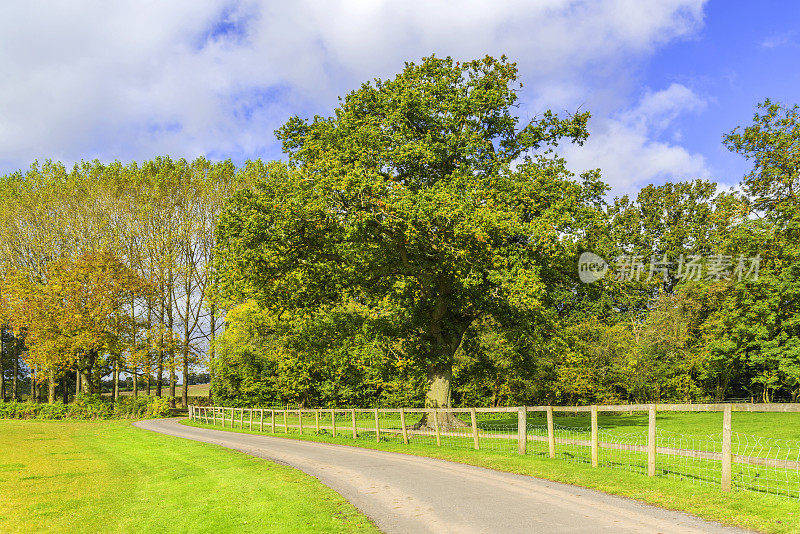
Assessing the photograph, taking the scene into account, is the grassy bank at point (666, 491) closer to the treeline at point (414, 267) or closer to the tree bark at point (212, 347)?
the treeline at point (414, 267)

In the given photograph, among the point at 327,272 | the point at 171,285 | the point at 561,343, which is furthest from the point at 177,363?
the point at 561,343

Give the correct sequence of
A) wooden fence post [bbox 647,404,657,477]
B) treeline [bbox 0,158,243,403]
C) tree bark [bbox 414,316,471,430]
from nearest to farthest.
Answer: wooden fence post [bbox 647,404,657,477]
tree bark [bbox 414,316,471,430]
treeline [bbox 0,158,243,403]

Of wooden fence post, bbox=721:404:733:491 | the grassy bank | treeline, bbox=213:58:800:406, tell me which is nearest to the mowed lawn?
the grassy bank

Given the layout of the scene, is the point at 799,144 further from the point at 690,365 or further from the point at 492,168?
the point at 492,168

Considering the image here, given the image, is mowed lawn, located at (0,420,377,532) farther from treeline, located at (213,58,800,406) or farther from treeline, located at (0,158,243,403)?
treeline, located at (0,158,243,403)

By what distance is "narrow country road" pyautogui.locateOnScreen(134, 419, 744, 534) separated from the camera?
25.0 feet

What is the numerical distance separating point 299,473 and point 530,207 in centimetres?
1359

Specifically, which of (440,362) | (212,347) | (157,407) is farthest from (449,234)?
(157,407)

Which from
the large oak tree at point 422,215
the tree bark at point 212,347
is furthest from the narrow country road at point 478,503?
the tree bark at point 212,347

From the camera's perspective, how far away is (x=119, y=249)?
165ft

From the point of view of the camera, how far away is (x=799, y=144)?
3456 centimetres

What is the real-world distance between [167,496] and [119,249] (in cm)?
4394

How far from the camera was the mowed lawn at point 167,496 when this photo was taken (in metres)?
8.64

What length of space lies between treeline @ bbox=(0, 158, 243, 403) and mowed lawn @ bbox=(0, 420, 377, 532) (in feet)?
100
